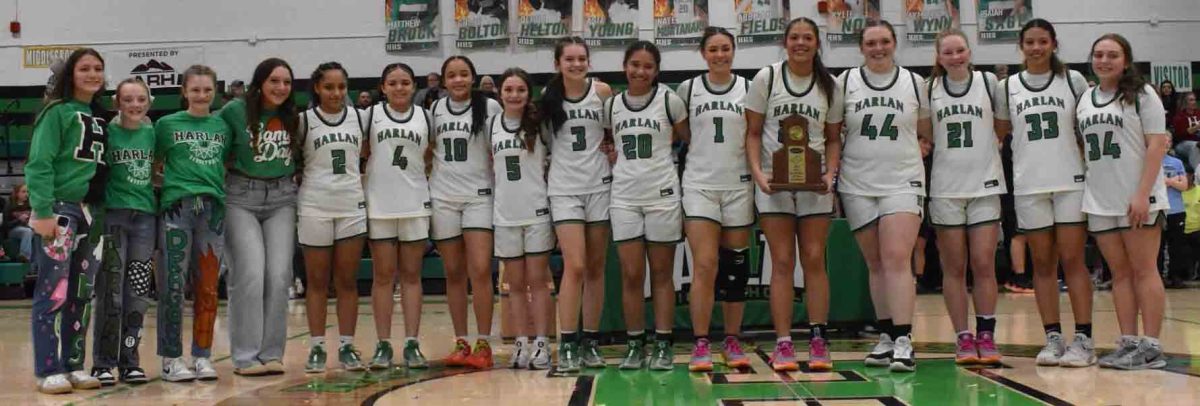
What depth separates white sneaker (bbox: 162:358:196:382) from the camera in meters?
5.23

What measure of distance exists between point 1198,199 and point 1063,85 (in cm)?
689

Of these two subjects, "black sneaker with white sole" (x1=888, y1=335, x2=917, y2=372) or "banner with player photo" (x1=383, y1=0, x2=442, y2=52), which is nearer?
"black sneaker with white sole" (x1=888, y1=335, x2=917, y2=372)

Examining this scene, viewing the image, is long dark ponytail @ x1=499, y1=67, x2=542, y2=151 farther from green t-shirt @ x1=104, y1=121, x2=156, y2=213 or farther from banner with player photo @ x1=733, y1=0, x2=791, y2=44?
banner with player photo @ x1=733, y1=0, x2=791, y2=44

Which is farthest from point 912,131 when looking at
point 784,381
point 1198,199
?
point 1198,199

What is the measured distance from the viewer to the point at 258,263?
5.36 metres

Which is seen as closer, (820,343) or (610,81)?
(820,343)

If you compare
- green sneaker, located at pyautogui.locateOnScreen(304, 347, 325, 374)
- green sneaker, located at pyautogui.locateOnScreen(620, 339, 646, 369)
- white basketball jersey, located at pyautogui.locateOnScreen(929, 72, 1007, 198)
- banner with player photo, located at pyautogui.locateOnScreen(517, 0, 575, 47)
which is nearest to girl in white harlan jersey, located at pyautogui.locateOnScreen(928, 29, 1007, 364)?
white basketball jersey, located at pyautogui.locateOnScreen(929, 72, 1007, 198)

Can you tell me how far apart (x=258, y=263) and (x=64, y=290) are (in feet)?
2.72

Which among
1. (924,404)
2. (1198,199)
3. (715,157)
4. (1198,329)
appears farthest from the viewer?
(1198,199)

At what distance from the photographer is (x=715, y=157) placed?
514 centimetres

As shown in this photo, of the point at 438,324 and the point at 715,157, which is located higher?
the point at 715,157

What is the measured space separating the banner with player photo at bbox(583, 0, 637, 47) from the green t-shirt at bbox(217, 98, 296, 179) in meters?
9.42

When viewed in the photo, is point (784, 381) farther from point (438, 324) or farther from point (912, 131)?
point (438, 324)

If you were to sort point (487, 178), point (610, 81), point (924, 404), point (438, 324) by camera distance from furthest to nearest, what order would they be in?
point (610, 81) → point (438, 324) → point (487, 178) → point (924, 404)
